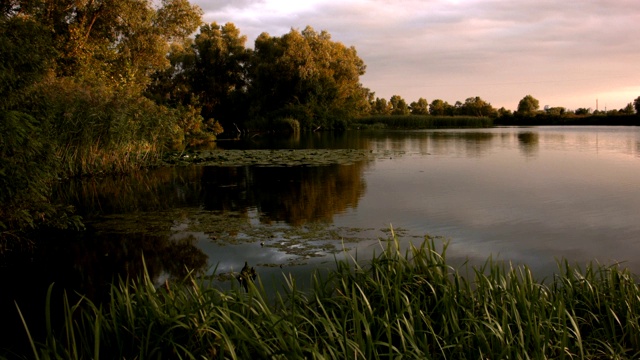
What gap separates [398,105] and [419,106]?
20.2 feet

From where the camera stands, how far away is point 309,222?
9422 mm

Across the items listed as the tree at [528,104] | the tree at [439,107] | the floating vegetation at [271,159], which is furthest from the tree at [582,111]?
the floating vegetation at [271,159]

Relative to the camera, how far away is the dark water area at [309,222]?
22.1ft

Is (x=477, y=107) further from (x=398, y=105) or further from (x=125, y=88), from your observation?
(x=125, y=88)

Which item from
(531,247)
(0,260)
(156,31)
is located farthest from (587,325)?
(156,31)

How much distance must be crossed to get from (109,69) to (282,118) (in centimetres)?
3079

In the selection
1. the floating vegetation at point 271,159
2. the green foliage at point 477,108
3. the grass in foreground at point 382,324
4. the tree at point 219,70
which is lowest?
the grass in foreground at point 382,324

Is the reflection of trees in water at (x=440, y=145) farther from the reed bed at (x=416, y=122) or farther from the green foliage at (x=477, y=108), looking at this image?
the green foliage at (x=477, y=108)

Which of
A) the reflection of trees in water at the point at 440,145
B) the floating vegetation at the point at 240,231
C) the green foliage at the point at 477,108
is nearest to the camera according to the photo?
the floating vegetation at the point at 240,231

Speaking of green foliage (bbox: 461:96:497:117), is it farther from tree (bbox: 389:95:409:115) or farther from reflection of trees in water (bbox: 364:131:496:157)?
reflection of trees in water (bbox: 364:131:496:157)

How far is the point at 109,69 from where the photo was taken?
24.2 m

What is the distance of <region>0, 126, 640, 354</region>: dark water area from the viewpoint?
6.75 m

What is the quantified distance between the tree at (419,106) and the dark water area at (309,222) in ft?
330

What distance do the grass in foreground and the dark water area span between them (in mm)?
474
